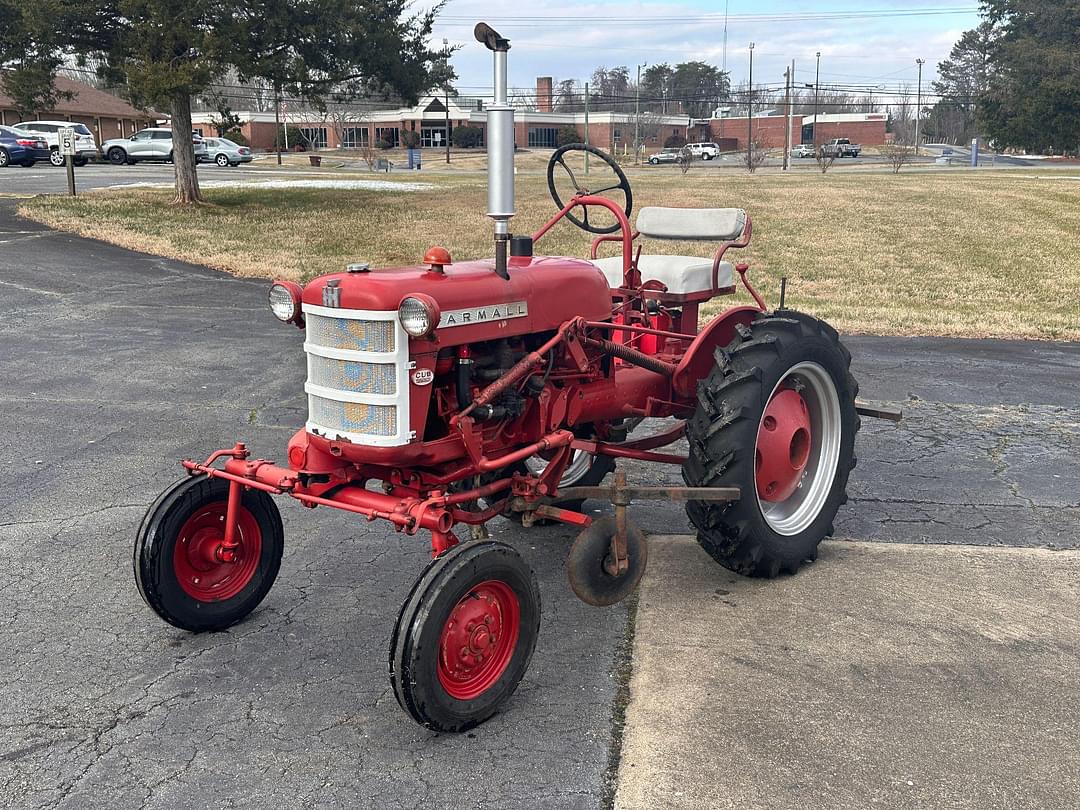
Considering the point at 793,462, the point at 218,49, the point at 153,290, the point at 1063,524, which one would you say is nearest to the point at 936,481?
the point at 1063,524

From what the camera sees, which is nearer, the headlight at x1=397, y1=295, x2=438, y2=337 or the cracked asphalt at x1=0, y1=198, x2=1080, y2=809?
the cracked asphalt at x1=0, y1=198, x2=1080, y2=809

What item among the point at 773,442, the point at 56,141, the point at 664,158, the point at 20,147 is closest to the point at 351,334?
the point at 773,442

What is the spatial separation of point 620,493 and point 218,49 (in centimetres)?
1545

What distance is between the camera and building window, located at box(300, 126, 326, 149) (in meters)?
76.3

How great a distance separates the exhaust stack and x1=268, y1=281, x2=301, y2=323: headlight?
0.81m

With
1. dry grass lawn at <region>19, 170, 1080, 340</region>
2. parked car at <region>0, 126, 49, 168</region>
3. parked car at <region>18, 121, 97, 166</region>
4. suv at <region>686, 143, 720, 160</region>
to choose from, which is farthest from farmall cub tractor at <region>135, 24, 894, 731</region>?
suv at <region>686, 143, 720, 160</region>

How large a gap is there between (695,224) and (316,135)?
3102 inches

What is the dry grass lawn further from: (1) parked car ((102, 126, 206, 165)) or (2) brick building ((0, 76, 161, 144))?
(2) brick building ((0, 76, 161, 144))

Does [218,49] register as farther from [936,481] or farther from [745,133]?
[745,133]

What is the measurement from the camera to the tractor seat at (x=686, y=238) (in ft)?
16.6

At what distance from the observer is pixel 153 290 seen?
12109 millimetres

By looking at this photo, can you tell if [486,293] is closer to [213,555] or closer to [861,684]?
[213,555]

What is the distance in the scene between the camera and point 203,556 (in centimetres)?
398

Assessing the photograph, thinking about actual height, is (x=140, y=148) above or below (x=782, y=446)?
above
